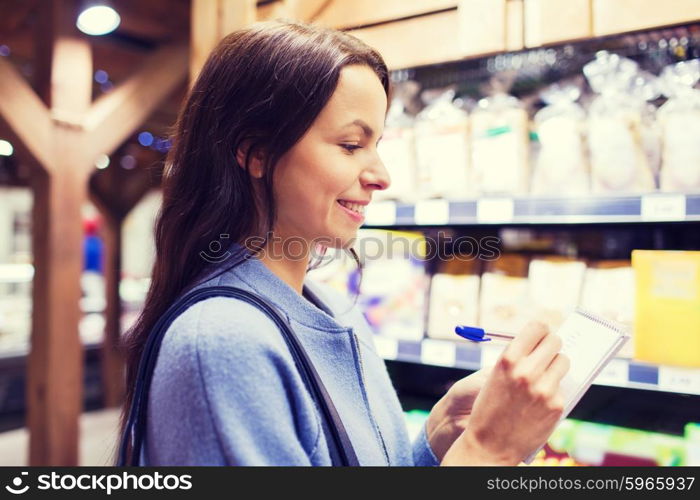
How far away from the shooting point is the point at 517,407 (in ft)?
2.40

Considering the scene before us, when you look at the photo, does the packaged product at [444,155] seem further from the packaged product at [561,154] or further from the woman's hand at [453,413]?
the woman's hand at [453,413]

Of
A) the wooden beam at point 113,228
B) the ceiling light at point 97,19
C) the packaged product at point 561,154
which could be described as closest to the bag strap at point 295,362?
the packaged product at point 561,154

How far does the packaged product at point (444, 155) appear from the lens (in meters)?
1.52

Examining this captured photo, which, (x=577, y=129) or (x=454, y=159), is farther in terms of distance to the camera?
(x=454, y=159)

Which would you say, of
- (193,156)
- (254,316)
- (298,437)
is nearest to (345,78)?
(193,156)

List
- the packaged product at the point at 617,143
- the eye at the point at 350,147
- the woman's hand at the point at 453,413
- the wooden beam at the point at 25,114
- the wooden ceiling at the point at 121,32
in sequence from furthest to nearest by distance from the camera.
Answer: the wooden ceiling at the point at 121,32 → the wooden beam at the point at 25,114 → the packaged product at the point at 617,143 → the woman's hand at the point at 453,413 → the eye at the point at 350,147

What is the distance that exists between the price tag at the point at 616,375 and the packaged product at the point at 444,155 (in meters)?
0.56

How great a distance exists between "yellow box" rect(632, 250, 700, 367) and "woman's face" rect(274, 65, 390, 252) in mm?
740

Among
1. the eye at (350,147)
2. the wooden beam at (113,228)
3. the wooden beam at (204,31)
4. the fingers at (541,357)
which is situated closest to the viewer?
the fingers at (541,357)

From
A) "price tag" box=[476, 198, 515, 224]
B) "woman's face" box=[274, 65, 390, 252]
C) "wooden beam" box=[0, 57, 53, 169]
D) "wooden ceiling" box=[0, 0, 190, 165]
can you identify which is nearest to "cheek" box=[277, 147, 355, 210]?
"woman's face" box=[274, 65, 390, 252]
